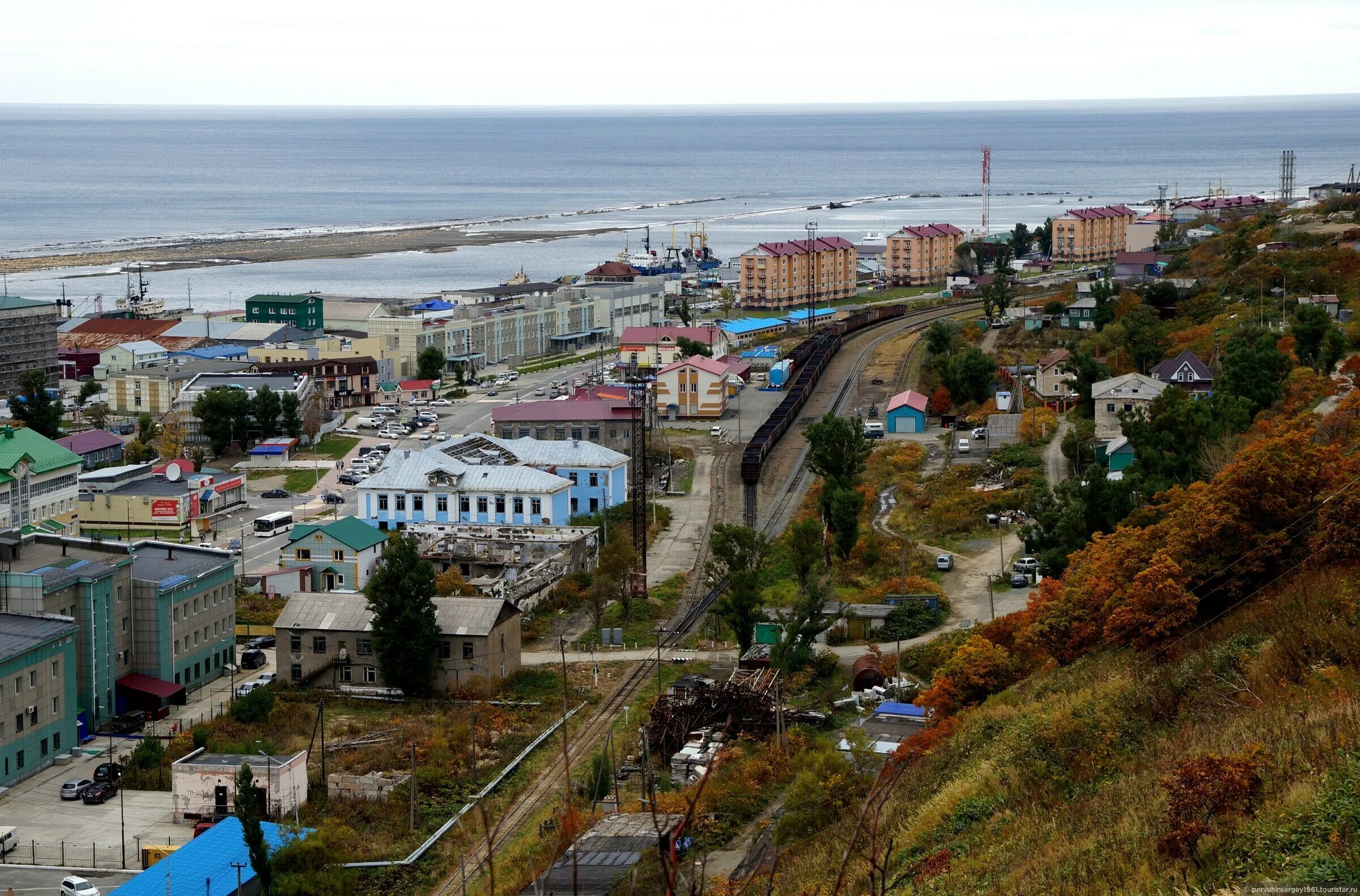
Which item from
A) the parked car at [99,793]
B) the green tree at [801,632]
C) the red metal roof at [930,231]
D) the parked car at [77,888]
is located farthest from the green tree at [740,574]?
the red metal roof at [930,231]

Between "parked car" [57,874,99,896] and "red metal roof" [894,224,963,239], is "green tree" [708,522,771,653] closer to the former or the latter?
"parked car" [57,874,99,896]

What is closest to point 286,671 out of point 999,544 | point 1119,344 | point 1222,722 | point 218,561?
point 218,561

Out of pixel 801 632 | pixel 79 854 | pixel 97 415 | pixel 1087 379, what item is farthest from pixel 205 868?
pixel 97 415

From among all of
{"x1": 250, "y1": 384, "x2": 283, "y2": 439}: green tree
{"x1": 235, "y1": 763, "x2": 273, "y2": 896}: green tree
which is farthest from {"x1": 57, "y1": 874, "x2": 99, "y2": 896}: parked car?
{"x1": 250, "y1": 384, "x2": 283, "y2": 439}: green tree

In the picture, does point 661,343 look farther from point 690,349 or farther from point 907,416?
point 907,416

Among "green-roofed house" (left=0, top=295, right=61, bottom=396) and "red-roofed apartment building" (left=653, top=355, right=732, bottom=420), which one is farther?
"green-roofed house" (left=0, top=295, right=61, bottom=396)
